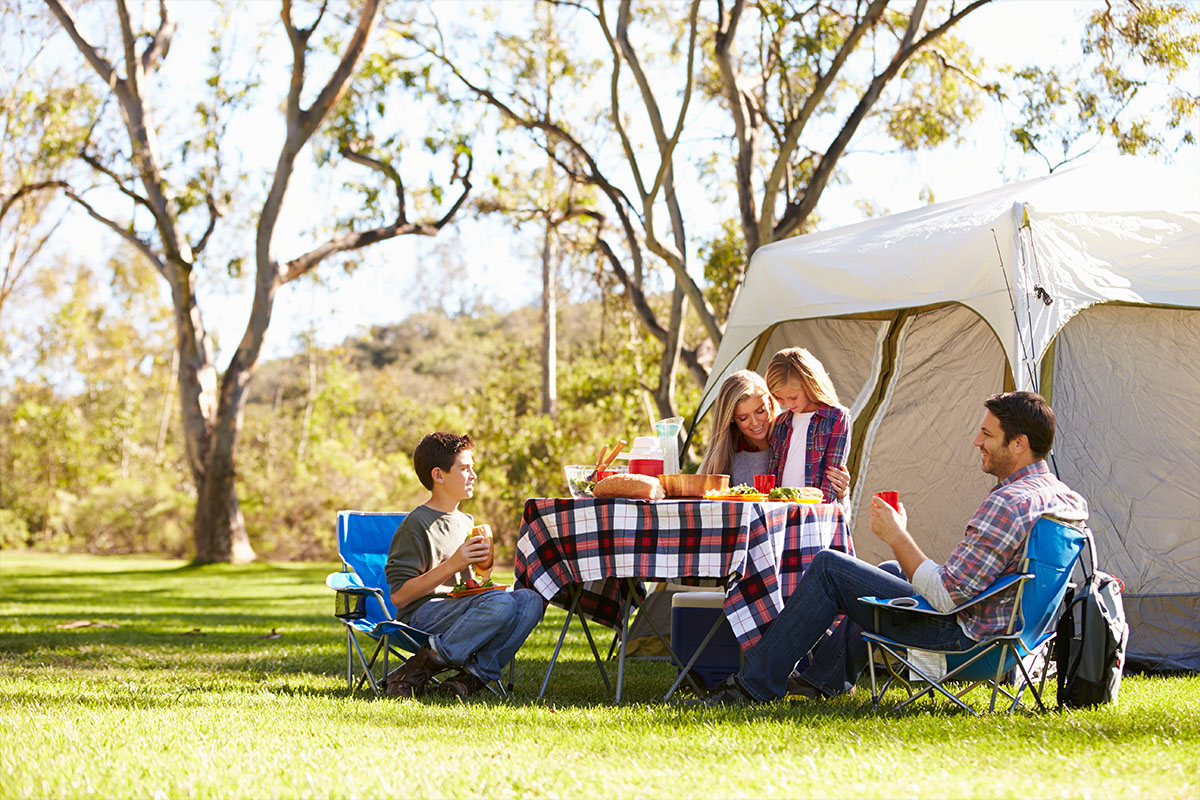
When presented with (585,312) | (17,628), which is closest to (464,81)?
(17,628)

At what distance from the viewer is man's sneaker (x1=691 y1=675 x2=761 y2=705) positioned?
3914 millimetres

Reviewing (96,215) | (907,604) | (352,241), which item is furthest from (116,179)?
(907,604)

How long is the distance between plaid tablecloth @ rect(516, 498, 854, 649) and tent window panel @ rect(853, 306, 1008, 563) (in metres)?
2.20

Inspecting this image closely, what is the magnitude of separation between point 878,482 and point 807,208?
4926 mm

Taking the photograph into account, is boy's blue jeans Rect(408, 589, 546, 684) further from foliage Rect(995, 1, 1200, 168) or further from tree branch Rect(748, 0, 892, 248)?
foliage Rect(995, 1, 1200, 168)

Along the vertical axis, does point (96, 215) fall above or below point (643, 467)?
above

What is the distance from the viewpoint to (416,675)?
13.8 feet

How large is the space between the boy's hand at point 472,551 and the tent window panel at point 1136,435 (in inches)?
112

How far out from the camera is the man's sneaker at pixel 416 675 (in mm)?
4184

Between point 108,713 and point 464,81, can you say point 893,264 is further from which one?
point 464,81

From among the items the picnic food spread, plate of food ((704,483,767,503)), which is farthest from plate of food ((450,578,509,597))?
plate of food ((704,483,767,503))

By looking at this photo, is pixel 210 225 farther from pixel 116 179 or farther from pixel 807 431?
pixel 807 431

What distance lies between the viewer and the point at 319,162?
48.1ft

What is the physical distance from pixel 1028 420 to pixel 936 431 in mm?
2462
